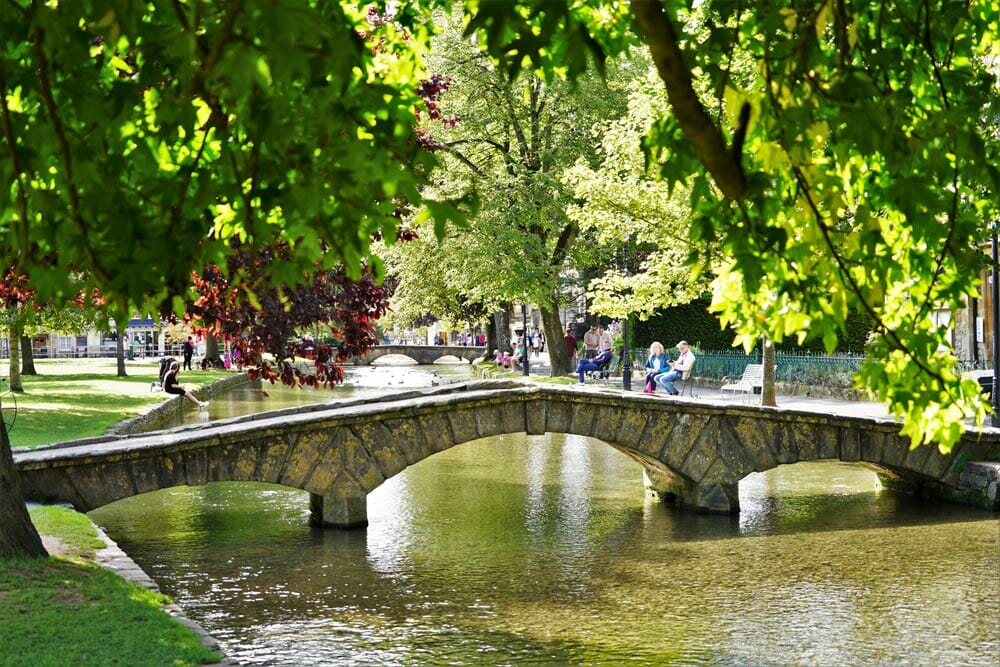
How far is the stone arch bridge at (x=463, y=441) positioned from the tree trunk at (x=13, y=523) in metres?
3.44

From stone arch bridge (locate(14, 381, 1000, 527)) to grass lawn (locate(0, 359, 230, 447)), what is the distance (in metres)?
2.07

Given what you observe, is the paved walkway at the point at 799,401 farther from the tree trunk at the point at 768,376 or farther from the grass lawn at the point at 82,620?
the grass lawn at the point at 82,620

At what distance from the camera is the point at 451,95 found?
122ft

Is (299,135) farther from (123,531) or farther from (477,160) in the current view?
(477,160)

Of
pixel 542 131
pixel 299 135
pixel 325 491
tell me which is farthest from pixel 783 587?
pixel 542 131

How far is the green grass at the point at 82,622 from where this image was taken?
8219 mm

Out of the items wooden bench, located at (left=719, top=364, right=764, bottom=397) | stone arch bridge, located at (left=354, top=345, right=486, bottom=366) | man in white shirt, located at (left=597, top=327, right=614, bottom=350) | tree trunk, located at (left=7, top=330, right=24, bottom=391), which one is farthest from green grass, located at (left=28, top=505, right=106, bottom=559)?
stone arch bridge, located at (left=354, top=345, right=486, bottom=366)

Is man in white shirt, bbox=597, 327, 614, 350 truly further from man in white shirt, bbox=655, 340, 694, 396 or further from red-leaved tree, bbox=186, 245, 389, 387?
red-leaved tree, bbox=186, 245, 389, 387

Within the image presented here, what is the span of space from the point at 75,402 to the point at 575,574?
785 inches

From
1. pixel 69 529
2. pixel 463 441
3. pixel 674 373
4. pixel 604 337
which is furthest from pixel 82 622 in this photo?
pixel 604 337

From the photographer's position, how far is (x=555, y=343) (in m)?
39.6

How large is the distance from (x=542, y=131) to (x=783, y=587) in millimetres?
26169

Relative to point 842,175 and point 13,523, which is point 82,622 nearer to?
point 13,523

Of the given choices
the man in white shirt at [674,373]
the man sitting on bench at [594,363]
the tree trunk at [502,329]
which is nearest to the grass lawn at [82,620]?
the man in white shirt at [674,373]
